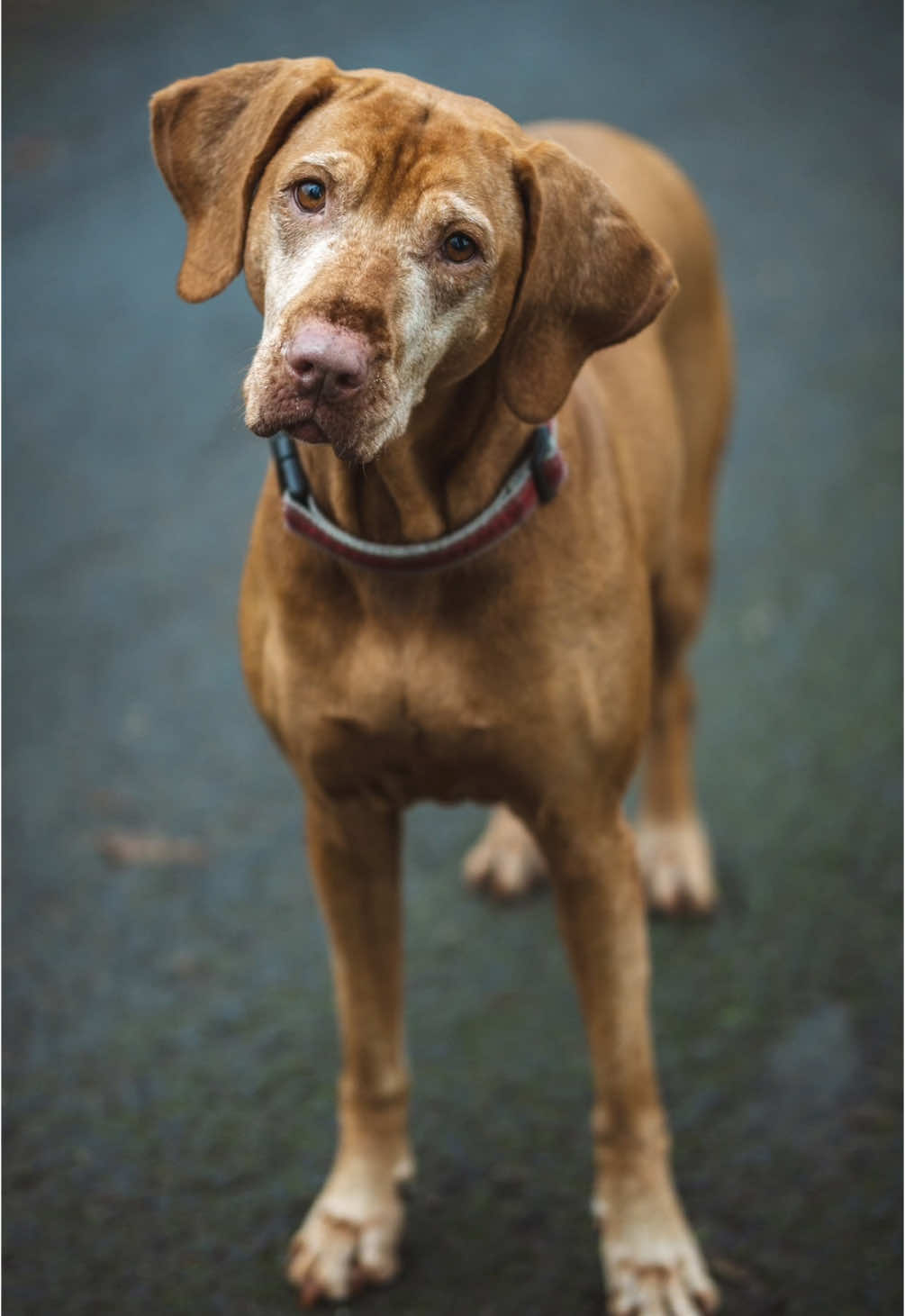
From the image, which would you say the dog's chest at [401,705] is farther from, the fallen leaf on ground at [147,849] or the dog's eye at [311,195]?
the fallen leaf on ground at [147,849]

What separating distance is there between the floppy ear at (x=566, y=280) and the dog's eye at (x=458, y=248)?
11 centimetres

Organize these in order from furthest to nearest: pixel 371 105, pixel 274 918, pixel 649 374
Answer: pixel 274 918 < pixel 649 374 < pixel 371 105

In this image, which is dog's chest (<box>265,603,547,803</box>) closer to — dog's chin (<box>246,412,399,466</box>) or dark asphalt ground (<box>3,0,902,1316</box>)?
dog's chin (<box>246,412,399,466</box>)

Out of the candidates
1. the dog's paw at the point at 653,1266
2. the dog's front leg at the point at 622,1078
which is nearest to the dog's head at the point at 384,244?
the dog's front leg at the point at 622,1078

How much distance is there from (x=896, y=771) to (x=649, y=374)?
5.18 feet

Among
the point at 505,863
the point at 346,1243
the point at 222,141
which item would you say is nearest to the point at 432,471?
the point at 222,141

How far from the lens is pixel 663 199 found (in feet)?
10.4

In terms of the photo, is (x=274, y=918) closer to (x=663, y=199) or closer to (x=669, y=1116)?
(x=669, y=1116)

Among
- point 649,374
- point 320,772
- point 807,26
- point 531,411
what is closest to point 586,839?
point 320,772

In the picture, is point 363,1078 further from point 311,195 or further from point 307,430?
A: point 311,195

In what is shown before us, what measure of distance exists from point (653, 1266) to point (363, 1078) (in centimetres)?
60

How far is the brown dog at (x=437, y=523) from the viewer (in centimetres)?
194

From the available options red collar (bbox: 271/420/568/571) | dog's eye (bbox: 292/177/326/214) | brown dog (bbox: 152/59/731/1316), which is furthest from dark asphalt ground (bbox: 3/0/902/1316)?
dog's eye (bbox: 292/177/326/214)

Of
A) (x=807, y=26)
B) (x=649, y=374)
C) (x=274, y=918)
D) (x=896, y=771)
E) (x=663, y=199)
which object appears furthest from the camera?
(x=807, y=26)
